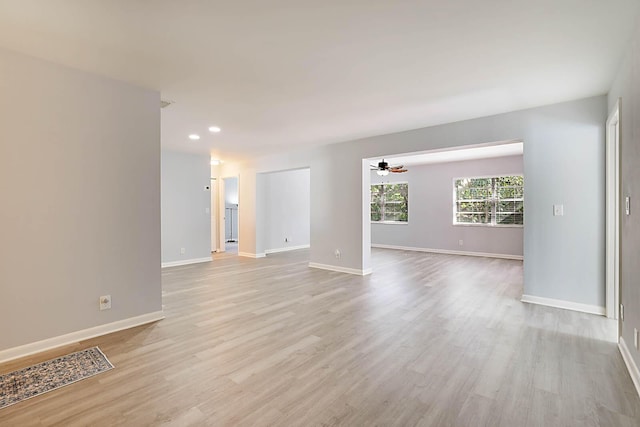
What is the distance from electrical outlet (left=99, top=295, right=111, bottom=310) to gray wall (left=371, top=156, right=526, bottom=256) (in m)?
7.56

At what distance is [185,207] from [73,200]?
14.0 feet

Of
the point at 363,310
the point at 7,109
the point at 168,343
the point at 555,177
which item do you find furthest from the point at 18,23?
the point at 555,177

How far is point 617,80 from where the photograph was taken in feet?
9.45

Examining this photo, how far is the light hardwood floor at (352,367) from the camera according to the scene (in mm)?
1816

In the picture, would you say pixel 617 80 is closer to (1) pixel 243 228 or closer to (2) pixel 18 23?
(2) pixel 18 23

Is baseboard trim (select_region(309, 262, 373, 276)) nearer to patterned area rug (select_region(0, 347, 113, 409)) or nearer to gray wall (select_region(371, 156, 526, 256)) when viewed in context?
gray wall (select_region(371, 156, 526, 256))

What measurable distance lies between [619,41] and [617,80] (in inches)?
28.9

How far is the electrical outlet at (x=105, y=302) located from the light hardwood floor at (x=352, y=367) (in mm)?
269

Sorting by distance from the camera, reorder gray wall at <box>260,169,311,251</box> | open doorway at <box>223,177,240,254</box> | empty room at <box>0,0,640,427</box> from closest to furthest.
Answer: empty room at <box>0,0,640,427</box> → gray wall at <box>260,169,311,251</box> → open doorway at <box>223,177,240,254</box>

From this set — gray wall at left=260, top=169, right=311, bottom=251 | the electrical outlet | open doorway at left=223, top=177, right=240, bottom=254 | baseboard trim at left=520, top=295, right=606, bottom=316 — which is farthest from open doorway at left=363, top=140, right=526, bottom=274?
open doorway at left=223, top=177, right=240, bottom=254

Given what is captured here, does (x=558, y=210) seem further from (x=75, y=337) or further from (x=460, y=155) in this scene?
(x=75, y=337)

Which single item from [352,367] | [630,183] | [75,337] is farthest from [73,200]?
[630,183]

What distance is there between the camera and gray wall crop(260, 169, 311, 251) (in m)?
8.44

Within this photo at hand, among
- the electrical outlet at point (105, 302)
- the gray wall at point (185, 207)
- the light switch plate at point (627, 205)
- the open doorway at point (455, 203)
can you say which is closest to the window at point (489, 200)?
the open doorway at point (455, 203)
